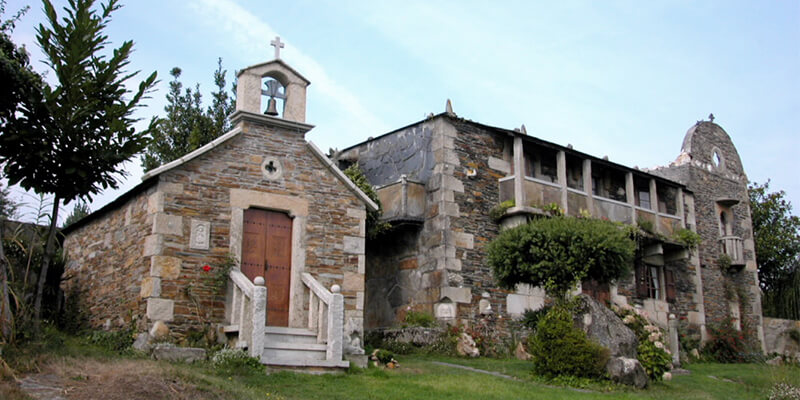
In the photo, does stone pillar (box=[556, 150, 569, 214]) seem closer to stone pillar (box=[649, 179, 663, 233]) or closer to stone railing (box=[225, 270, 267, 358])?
stone pillar (box=[649, 179, 663, 233])

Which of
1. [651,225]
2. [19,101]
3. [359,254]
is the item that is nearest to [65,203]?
[19,101]

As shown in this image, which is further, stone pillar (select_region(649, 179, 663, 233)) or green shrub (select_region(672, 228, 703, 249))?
green shrub (select_region(672, 228, 703, 249))

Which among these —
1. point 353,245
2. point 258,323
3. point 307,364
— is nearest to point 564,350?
point 307,364

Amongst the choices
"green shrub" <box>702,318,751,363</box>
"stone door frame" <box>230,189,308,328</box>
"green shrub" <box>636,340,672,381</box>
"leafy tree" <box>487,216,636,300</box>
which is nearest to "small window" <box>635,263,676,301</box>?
"green shrub" <box>702,318,751,363</box>

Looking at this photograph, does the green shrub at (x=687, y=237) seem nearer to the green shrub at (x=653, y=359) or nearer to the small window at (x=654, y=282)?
the small window at (x=654, y=282)

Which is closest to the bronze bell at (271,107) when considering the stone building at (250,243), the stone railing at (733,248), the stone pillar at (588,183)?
the stone building at (250,243)

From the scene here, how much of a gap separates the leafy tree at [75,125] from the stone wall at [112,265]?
52.9 inches

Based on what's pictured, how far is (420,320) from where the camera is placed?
1664 centimetres

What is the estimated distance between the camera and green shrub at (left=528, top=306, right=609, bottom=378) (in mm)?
12164

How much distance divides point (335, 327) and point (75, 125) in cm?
513

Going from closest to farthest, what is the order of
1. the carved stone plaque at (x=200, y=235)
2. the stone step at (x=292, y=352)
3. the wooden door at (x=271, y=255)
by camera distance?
the stone step at (x=292, y=352) < the carved stone plaque at (x=200, y=235) < the wooden door at (x=271, y=255)

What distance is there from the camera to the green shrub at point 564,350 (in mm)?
12164

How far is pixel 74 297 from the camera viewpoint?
1540cm

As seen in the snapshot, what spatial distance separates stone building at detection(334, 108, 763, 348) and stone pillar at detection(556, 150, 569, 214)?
31mm
